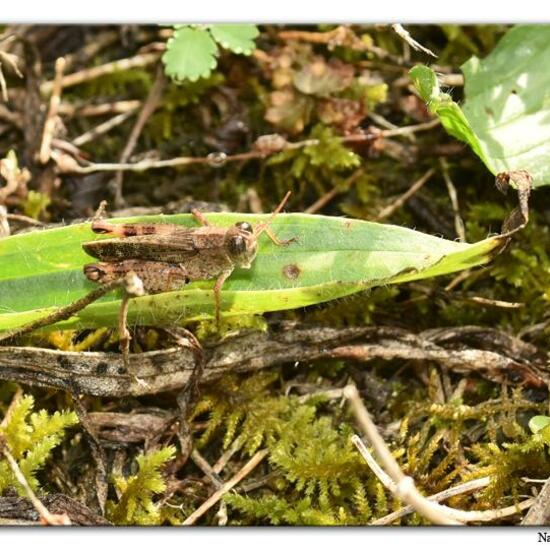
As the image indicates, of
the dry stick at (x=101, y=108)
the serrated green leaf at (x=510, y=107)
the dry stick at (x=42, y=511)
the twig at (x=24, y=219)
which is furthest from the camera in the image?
the dry stick at (x=101, y=108)

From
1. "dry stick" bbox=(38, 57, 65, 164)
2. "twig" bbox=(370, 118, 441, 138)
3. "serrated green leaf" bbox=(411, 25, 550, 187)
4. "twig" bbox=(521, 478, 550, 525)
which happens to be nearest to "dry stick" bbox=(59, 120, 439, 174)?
"twig" bbox=(370, 118, 441, 138)

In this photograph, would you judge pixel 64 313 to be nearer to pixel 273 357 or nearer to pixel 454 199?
pixel 273 357

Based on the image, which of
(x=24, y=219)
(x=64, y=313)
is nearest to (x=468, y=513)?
(x=64, y=313)

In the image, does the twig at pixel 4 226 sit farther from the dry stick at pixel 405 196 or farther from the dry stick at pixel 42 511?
the dry stick at pixel 405 196

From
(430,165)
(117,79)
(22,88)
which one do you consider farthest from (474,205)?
(22,88)

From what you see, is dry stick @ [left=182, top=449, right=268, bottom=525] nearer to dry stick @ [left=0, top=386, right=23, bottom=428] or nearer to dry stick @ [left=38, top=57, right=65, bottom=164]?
dry stick @ [left=0, top=386, right=23, bottom=428]

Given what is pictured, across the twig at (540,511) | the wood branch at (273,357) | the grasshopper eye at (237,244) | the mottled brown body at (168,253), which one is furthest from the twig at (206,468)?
the twig at (540,511)
